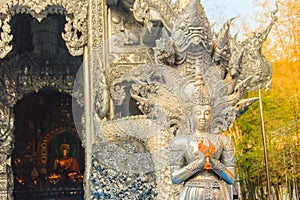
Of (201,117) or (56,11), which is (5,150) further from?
(201,117)

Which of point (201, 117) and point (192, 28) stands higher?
point (192, 28)

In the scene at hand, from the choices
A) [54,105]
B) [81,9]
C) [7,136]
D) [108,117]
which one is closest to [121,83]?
[108,117]

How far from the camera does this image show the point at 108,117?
5.86 metres

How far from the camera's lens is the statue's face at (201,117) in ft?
10.3

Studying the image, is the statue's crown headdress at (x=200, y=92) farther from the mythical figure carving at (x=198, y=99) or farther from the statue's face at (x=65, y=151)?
the statue's face at (x=65, y=151)

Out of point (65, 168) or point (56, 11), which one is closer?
point (56, 11)

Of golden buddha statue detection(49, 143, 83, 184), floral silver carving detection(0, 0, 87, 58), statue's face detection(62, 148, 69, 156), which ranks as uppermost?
floral silver carving detection(0, 0, 87, 58)

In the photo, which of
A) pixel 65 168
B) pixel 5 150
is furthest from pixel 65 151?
pixel 5 150

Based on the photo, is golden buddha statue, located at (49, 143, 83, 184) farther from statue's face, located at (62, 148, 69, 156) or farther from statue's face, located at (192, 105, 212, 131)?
statue's face, located at (192, 105, 212, 131)

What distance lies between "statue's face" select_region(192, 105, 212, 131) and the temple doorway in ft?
20.4

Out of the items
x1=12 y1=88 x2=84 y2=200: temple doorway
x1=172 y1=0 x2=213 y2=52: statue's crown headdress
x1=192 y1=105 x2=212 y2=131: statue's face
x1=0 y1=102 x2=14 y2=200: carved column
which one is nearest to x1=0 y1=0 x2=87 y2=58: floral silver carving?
x1=0 y1=102 x2=14 y2=200: carved column

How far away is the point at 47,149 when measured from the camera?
9.40 metres

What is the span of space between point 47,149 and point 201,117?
6.69 metres

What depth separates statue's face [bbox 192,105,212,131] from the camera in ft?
10.3
